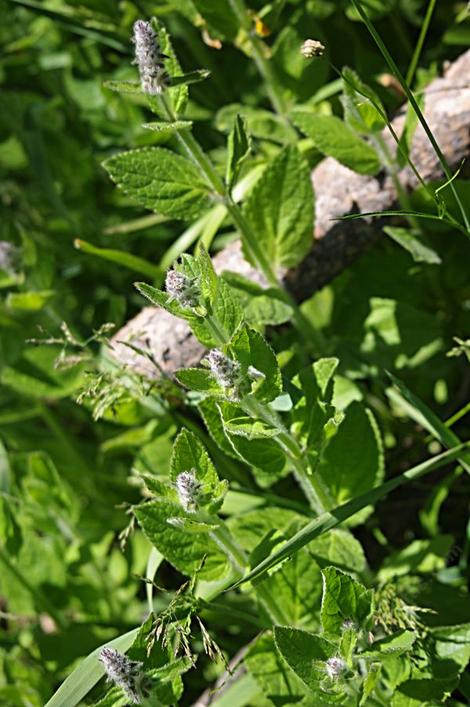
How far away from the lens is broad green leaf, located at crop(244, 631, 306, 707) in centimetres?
169

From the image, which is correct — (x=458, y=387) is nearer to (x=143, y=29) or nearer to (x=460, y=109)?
(x=460, y=109)

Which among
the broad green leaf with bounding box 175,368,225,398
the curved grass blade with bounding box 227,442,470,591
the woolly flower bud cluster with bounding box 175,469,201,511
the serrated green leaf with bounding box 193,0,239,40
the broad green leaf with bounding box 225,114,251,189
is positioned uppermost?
the serrated green leaf with bounding box 193,0,239,40

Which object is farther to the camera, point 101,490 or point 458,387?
point 101,490

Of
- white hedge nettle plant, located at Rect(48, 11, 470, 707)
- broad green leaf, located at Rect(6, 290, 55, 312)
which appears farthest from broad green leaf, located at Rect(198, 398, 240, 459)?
broad green leaf, located at Rect(6, 290, 55, 312)

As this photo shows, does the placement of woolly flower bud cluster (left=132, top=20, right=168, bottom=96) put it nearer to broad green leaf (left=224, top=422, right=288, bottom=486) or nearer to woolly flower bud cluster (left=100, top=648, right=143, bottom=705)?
broad green leaf (left=224, top=422, right=288, bottom=486)

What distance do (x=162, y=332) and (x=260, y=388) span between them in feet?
2.27

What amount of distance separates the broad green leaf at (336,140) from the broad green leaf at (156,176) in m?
0.29

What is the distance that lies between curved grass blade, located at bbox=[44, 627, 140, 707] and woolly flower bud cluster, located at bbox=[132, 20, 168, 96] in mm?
973

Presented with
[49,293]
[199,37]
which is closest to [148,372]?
[49,293]

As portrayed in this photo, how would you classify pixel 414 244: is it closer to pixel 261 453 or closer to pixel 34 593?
pixel 261 453

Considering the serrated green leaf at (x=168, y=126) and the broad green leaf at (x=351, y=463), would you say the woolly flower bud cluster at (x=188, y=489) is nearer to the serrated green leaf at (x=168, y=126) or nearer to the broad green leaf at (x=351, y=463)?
the broad green leaf at (x=351, y=463)

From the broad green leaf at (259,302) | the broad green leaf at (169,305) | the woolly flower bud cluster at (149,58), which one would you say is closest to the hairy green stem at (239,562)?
the broad green leaf at (169,305)

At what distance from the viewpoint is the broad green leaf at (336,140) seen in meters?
1.96

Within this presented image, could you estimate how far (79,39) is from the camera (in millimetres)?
3061
